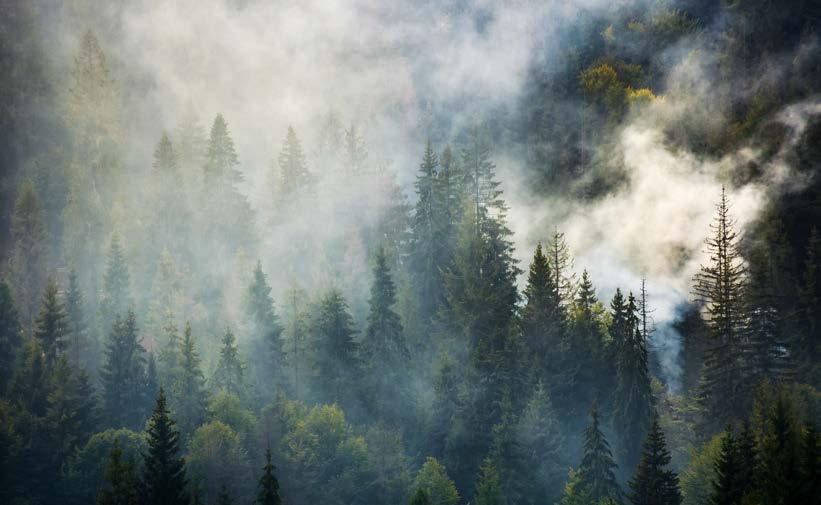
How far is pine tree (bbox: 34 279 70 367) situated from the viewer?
342 ft

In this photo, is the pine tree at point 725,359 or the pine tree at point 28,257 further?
the pine tree at point 28,257

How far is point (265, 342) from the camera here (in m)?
96.6

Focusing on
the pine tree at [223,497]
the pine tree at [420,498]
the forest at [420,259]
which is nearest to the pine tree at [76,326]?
the forest at [420,259]

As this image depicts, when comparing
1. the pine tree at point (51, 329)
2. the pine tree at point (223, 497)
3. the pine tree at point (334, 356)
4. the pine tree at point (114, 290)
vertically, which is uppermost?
the pine tree at point (114, 290)

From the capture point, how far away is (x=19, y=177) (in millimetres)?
145625

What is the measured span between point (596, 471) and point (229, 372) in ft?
120

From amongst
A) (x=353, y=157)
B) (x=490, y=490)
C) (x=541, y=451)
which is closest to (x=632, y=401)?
(x=541, y=451)

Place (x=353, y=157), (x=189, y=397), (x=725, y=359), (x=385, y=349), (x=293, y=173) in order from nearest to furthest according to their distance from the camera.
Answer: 1. (x=725, y=359)
2. (x=189, y=397)
3. (x=385, y=349)
4. (x=293, y=173)
5. (x=353, y=157)

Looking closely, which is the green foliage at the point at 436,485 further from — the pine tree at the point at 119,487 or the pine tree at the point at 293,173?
the pine tree at the point at 293,173

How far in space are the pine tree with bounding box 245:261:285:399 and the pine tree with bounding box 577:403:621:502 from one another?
31.8 metres

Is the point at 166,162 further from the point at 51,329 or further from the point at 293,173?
the point at 51,329

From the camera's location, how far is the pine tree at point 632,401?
79.2 meters

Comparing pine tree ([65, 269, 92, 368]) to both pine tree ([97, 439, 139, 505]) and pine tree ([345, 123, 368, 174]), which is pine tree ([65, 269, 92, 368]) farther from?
pine tree ([97, 439, 139, 505])

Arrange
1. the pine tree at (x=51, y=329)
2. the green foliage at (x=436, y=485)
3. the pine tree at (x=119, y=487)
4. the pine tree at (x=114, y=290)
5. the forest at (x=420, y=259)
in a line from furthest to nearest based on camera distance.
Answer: the pine tree at (x=114, y=290) < the pine tree at (x=51, y=329) < the green foliage at (x=436, y=485) < the forest at (x=420, y=259) < the pine tree at (x=119, y=487)
